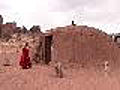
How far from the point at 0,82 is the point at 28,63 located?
15.2 feet

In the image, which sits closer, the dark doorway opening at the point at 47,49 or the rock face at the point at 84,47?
the rock face at the point at 84,47

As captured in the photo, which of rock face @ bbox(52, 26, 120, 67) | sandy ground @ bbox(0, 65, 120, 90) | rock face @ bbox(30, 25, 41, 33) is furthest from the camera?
rock face @ bbox(30, 25, 41, 33)

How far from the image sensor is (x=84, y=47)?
19.5 metres

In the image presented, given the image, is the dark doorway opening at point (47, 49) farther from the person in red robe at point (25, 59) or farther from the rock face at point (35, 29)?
the rock face at point (35, 29)

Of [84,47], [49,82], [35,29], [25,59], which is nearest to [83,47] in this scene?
[84,47]

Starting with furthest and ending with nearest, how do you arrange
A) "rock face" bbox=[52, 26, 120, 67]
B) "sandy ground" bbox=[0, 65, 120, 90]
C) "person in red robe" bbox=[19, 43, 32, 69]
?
"rock face" bbox=[52, 26, 120, 67] < "person in red robe" bbox=[19, 43, 32, 69] < "sandy ground" bbox=[0, 65, 120, 90]

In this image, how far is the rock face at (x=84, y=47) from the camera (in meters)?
19.4

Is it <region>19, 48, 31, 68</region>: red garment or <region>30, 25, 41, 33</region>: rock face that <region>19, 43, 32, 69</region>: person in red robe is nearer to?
<region>19, 48, 31, 68</region>: red garment

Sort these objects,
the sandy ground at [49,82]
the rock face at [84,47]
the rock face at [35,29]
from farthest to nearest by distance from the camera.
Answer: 1. the rock face at [35,29]
2. the rock face at [84,47]
3. the sandy ground at [49,82]

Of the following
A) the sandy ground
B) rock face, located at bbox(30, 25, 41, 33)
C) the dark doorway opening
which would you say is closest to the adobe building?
the dark doorway opening

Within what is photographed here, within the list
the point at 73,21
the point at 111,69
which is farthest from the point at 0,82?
the point at 73,21

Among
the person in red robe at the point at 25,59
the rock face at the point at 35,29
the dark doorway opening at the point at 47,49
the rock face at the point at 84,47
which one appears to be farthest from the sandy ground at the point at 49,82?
the rock face at the point at 35,29

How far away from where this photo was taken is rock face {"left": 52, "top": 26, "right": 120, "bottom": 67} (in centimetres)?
1938

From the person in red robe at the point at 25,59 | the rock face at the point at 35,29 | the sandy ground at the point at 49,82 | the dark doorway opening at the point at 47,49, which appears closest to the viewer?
the sandy ground at the point at 49,82
